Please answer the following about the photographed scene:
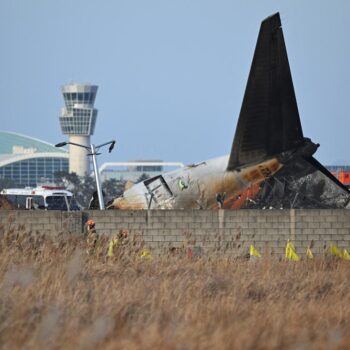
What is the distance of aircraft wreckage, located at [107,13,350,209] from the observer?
1847 inches

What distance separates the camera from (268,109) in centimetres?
4697

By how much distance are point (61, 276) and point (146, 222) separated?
757 inches

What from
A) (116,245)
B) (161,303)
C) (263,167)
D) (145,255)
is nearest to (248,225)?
(263,167)

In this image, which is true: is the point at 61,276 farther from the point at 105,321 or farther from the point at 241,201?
the point at 241,201

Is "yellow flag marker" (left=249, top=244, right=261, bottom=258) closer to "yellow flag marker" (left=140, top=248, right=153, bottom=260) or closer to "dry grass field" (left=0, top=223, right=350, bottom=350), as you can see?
"yellow flag marker" (left=140, top=248, right=153, bottom=260)

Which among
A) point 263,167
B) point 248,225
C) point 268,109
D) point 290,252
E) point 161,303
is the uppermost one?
point 268,109

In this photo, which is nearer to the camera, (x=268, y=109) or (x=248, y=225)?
(x=248, y=225)

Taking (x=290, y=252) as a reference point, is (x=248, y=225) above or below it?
above

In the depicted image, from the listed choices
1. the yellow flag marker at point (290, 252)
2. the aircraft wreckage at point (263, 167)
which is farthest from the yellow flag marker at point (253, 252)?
the aircraft wreckage at point (263, 167)

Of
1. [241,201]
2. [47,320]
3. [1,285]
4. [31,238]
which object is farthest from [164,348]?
[241,201]

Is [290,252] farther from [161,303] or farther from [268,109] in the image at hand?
[161,303]

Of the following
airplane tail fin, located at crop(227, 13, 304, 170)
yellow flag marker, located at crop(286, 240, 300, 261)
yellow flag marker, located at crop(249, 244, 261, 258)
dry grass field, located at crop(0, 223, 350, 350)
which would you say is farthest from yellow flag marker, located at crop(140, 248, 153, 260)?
airplane tail fin, located at crop(227, 13, 304, 170)

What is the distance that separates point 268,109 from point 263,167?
95.2 inches

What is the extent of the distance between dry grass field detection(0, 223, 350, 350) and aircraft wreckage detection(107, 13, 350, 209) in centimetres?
2087
